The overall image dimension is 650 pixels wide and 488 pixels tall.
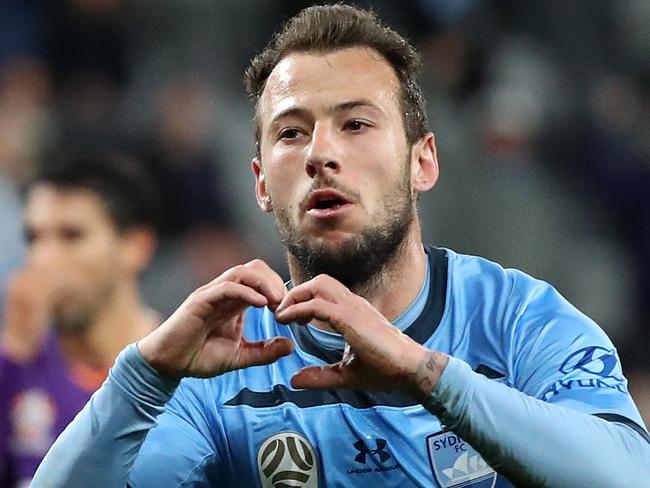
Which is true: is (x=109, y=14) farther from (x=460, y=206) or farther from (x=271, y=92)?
(x=271, y=92)

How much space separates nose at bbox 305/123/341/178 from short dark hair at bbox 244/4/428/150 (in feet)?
0.94

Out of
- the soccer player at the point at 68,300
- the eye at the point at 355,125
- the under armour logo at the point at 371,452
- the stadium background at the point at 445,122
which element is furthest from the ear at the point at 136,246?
the under armour logo at the point at 371,452

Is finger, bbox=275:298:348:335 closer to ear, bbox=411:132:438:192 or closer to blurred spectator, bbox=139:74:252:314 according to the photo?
ear, bbox=411:132:438:192

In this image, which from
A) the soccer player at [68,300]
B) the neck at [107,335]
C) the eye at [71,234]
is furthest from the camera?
the eye at [71,234]

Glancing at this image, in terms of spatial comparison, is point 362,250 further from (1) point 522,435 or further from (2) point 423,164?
(1) point 522,435

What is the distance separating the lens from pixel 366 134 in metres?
3.09

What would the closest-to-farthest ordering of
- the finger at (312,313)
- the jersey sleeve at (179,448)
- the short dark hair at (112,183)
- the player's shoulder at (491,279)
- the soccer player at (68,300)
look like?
the finger at (312,313) → the jersey sleeve at (179,448) → the player's shoulder at (491,279) → the soccer player at (68,300) → the short dark hair at (112,183)

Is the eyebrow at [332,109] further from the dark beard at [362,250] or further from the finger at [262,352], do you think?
the finger at [262,352]

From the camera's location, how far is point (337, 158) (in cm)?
300

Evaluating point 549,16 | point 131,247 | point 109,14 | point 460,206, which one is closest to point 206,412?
point 131,247

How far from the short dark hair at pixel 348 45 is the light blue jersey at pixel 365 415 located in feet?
1.69

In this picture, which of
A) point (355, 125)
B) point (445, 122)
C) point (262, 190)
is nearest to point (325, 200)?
point (355, 125)

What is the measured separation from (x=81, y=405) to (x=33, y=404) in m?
0.19

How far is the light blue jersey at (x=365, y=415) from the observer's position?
2918 millimetres
